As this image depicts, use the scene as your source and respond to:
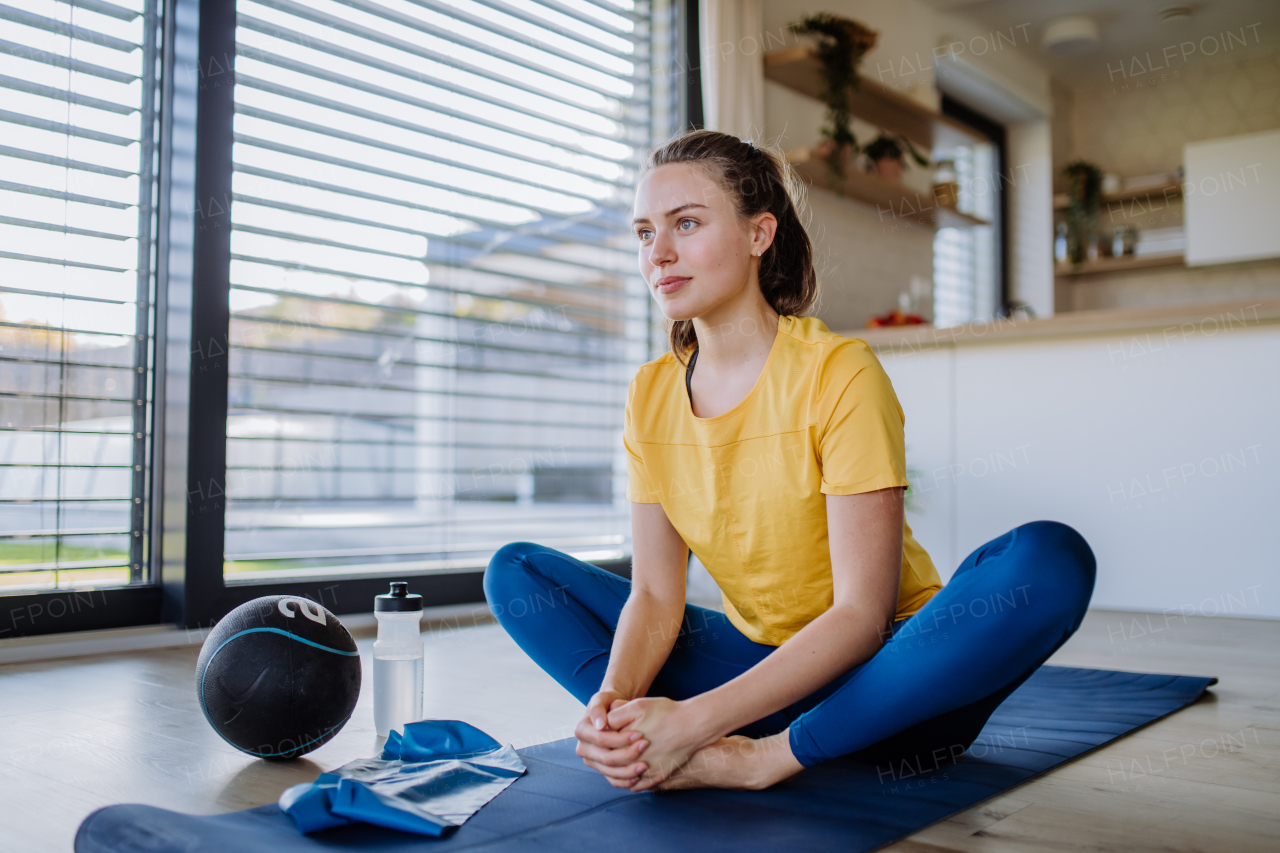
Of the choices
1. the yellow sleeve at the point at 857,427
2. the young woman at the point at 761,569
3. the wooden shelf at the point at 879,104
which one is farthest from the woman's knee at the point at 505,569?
the wooden shelf at the point at 879,104

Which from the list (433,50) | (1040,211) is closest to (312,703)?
(433,50)

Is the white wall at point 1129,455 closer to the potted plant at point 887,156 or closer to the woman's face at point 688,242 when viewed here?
the potted plant at point 887,156

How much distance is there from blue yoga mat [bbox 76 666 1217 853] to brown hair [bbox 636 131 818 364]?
60 cm

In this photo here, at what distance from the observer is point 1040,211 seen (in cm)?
546

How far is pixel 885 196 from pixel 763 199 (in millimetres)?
2827

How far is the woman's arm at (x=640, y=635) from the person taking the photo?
108 centimetres

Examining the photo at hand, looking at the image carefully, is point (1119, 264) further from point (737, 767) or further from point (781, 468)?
point (737, 767)

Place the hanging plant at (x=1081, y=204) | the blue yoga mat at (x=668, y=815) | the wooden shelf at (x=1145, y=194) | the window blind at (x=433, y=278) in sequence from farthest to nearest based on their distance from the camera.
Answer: the hanging plant at (x=1081, y=204)
the wooden shelf at (x=1145, y=194)
the window blind at (x=433, y=278)
the blue yoga mat at (x=668, y=815)

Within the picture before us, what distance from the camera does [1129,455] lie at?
293cm

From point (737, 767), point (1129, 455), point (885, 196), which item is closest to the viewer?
point (737, 767)

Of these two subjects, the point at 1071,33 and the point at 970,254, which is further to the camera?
the point at 970,254

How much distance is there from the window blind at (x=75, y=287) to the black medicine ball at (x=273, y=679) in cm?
105

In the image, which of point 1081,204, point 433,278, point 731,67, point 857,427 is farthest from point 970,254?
point 857,427

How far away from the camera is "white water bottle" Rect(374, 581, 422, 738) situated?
145 cm
